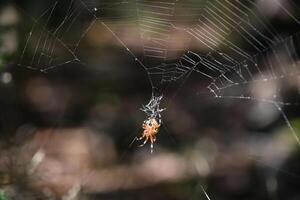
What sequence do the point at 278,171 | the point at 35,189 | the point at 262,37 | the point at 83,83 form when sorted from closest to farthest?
the point at 35,189
the point at 278,171
the point at 262,37
the point at 83,83

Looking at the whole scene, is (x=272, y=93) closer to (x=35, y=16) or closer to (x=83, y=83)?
(x=83, y=83)

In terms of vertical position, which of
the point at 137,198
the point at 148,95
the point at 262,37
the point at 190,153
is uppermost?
the point at 262,37

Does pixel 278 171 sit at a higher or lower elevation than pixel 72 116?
lower

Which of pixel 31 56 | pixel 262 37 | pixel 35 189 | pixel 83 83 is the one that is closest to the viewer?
pixel 35 189

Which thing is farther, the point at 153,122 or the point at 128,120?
the point at 128,120

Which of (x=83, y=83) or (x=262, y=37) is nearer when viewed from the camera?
(x=262, y=37)

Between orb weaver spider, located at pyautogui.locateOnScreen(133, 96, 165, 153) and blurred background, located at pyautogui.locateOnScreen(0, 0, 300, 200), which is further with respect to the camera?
blurred background, located at pyautogui.locateOnScreen(0, 0, 300, 200)

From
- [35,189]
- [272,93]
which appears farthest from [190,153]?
[35,189]

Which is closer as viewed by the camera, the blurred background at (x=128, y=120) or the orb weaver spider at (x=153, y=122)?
the orb weaver spider at (x=153, y=122)
